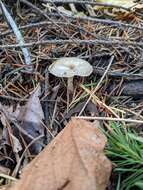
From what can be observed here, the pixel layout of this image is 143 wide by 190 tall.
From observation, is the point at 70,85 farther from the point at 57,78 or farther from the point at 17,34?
the point at 17,34

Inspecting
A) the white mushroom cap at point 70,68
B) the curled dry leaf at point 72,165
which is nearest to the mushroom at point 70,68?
the white mushroom cap at point 70,68

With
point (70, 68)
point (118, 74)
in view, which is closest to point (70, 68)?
point (70, 68)

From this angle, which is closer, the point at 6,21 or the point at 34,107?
the point at 34,107

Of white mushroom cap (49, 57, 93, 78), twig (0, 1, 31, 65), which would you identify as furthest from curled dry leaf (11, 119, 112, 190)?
twig (0, 1, 31, 65)

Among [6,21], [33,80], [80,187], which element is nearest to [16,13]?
[6,21]

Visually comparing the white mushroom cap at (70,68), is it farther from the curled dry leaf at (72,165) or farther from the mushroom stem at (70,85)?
the curled dry leaf at (72,165)

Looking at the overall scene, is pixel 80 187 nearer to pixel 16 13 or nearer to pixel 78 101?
pixel 78 101
